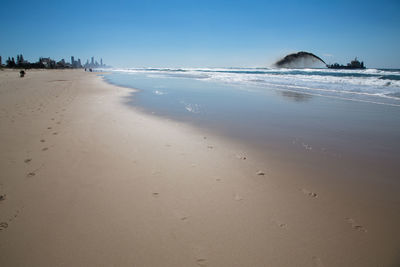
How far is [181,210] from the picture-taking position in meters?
2.56

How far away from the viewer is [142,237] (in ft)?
7.03

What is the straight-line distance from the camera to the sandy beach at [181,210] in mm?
1961

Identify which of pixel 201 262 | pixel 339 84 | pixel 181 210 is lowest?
pixel 201 262

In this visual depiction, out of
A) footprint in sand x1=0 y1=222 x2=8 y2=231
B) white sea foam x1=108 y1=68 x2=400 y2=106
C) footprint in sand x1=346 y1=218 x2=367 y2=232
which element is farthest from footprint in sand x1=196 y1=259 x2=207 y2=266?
white sea foam x1=108 y1=68 x2=400 y2=106

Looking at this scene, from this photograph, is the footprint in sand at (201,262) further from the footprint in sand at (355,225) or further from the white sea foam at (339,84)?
the white sea foam at (339,84)

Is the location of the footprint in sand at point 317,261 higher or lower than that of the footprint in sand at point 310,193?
lower

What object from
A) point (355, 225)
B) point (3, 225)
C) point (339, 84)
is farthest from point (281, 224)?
point (339, 84)

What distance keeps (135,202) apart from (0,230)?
148 centimetres

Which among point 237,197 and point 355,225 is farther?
point 237,197

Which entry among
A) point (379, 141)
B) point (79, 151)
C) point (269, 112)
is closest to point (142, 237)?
point (79, 151)

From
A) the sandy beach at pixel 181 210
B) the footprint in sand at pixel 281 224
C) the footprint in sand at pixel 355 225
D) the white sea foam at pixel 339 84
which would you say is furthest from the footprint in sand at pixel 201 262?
the white sea foam at pixel 339 84

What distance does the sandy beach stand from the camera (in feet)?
6.43

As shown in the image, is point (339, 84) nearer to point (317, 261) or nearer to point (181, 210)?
point (317, 261)

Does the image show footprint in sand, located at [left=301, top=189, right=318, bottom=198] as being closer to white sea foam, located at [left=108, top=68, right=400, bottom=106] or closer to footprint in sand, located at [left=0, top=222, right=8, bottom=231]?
footprint in sand, located at [left=0, top=222, right=8, bottom=231]
